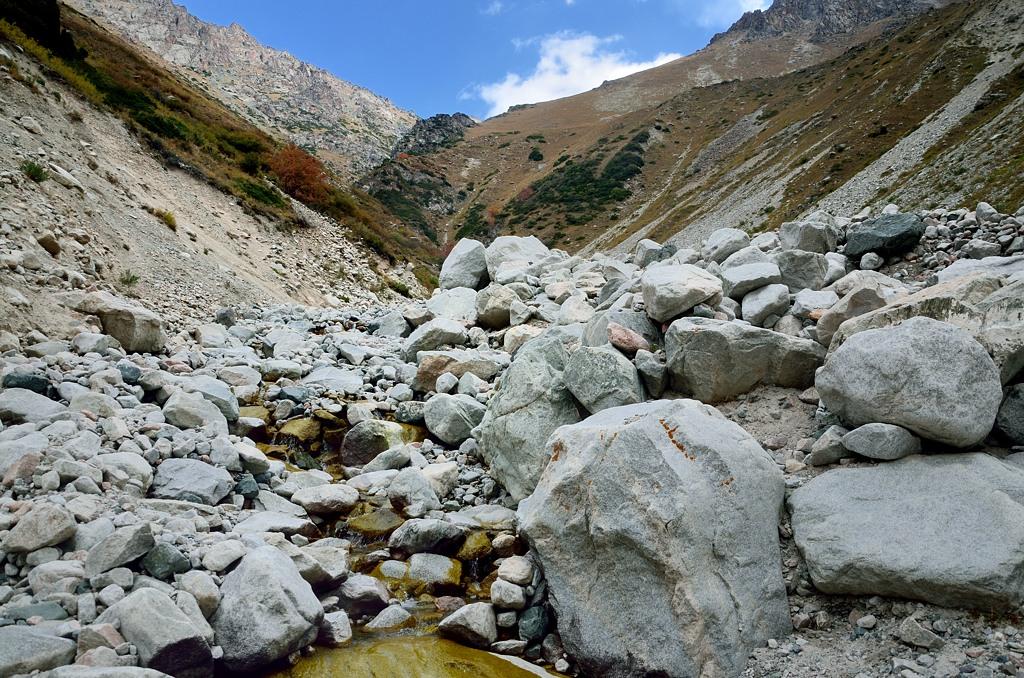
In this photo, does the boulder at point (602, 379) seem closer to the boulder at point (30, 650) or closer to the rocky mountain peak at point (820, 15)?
the boulder at point (30, 650)

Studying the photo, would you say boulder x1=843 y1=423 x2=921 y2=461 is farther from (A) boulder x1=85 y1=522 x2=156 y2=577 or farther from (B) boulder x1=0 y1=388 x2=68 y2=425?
(B) boulder x1=0 y1=388 x2=68 y2=425

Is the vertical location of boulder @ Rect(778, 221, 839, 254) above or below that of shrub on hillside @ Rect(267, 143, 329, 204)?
below

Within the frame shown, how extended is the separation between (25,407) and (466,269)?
13417 millimetres

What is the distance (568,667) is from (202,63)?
15882 cm

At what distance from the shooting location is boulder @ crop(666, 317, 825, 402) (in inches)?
313

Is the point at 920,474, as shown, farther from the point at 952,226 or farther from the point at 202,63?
the point at 202,63

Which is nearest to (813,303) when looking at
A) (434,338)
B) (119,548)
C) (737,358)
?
(737,358)

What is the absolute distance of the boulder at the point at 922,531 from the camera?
15.0 ft

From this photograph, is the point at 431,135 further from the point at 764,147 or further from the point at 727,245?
the point at 727,245

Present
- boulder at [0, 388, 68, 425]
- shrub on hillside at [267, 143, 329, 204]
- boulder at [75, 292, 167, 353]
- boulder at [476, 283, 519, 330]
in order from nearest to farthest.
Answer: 1. boulder at [0, 388, 68, 425]
2. boulder at [75, 292, 167, 353]
3. boulder at [476, 283, 519, 330]
4. shrub on hillside at [267, 143, 329, 204]

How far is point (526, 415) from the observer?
8.68 m

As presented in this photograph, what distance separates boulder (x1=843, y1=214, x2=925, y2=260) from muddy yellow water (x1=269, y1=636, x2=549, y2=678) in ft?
32.7

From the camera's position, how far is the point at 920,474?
212 inches

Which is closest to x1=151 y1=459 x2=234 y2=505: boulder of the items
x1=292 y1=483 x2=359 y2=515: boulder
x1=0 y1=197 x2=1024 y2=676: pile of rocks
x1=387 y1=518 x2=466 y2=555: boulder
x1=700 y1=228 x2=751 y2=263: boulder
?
x1=0 y1=197 x2=1024 y2=676: pile of rocks
